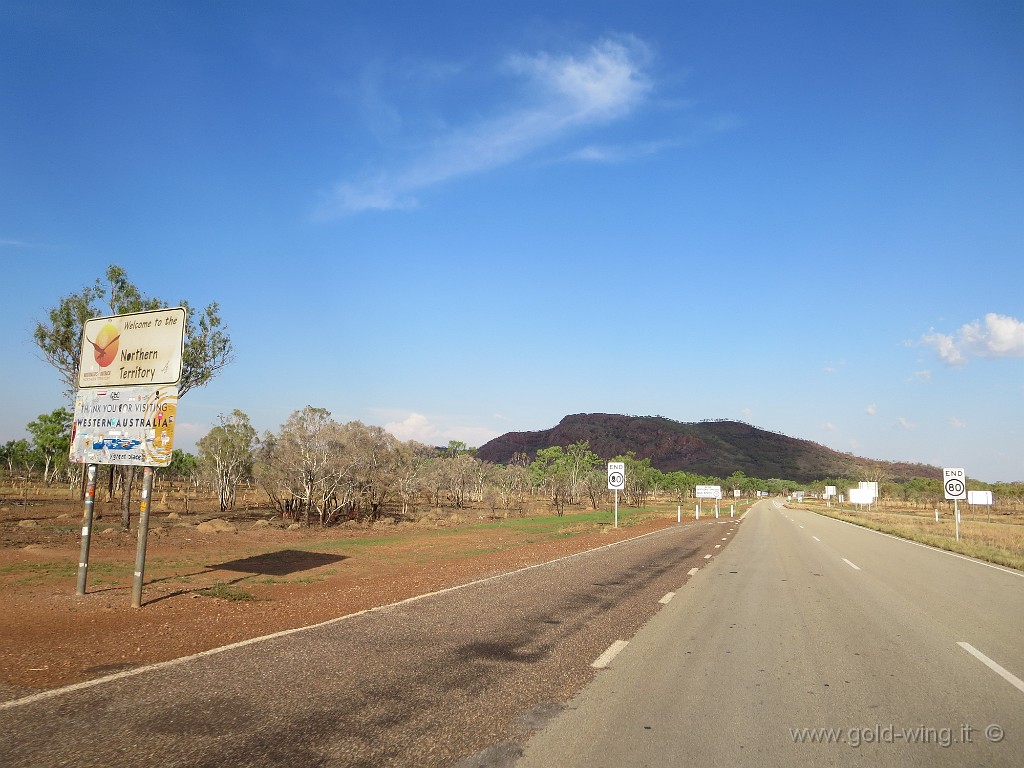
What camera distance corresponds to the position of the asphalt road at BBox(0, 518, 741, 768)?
4.50m

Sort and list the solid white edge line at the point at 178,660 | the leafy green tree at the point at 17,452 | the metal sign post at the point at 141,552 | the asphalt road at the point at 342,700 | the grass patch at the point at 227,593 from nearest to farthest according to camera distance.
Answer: the asphalt road at the point at 342,700 < the solid white edge line at the point at 178,660 < the metal sign post at the point at 141,552 < the grass patch at the point at 227,593 < the leafy green tree at the point at 17,452

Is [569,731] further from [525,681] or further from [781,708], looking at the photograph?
[781,708]

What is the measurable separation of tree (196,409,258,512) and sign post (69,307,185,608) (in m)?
37.0

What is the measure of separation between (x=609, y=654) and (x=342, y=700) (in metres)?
3.26

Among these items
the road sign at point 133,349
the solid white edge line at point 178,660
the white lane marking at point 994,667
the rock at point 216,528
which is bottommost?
the rock at point 216,528

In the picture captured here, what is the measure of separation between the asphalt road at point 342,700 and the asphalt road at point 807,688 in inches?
21.1

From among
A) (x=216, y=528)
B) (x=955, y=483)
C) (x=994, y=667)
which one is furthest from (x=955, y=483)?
(x=216, y=528)

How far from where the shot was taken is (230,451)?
48.5 m

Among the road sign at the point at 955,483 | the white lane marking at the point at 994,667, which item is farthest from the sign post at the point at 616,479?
the white lane marking at the point at 994,667

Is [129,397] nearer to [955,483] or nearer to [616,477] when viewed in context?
[616,477]

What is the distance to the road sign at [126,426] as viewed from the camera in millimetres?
10969

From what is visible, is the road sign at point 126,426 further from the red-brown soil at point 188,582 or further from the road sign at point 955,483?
the road sign at point 955,483

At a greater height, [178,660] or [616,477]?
[616,477]

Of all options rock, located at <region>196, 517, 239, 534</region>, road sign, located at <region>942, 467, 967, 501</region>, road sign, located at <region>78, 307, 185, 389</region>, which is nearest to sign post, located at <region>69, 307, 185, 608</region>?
road sign, located at <region>78, 307, 185, 389</region>
